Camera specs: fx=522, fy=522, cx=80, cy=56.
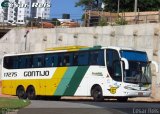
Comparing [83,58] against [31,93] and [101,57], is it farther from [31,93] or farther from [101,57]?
[31,93]

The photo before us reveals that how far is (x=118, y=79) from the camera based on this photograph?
93.4 feet

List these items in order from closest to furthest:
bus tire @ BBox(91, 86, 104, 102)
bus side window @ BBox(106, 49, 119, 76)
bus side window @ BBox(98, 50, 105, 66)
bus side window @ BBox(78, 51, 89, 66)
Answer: bus side window @ BBox(106, 49, 119, 76), bus side window @ BBox(98, 50, 105, 66), bus tire @ BBox(91, 86, 104, 102), bus side window @ BBox(78, 51, 89, 66)

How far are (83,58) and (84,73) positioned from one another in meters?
0.87

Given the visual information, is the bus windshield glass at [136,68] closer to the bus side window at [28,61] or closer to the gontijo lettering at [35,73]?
the gontijo lettering at [35,73]

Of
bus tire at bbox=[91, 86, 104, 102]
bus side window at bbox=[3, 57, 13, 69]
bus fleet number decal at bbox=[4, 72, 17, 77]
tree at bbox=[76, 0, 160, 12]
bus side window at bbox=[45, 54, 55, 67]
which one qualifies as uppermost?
tree at bbox=[76, 0, 160, 12]

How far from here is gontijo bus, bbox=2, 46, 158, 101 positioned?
28469mm

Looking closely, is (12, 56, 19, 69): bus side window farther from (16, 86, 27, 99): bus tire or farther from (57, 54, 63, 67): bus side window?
(57, 54, 63, 67): bus side window

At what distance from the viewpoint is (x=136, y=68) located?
28672 millimetres

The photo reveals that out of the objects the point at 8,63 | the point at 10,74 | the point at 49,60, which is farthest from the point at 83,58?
the point at 8,63

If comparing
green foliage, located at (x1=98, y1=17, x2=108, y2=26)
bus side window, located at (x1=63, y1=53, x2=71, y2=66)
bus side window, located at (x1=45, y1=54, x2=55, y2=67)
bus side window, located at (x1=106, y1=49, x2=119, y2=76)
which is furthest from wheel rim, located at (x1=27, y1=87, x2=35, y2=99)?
green foliage, located at (x1=98, y1=17, x2=108, y2=26)

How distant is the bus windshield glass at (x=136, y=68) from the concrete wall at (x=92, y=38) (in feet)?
30.6

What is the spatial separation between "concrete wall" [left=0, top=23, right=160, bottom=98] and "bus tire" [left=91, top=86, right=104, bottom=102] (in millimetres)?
9705

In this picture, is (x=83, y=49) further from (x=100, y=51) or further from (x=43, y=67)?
(x=43, y=67)

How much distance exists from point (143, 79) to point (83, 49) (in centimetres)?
408
